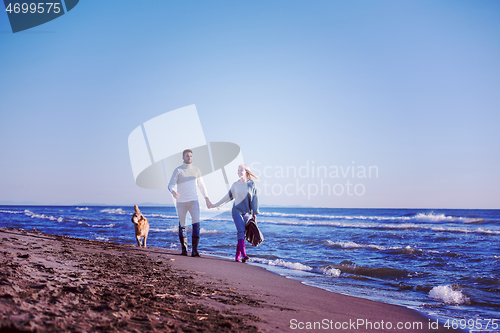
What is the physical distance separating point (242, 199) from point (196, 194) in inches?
39.6

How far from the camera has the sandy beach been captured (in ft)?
6.53

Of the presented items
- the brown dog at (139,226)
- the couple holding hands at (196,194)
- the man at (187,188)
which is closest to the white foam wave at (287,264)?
the couple holding hands at (196,194)

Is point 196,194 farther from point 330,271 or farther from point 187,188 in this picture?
point 330,271

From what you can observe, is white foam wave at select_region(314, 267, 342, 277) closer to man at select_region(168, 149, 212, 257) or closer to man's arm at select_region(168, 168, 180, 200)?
man at select_region(168, 149, 212, 257)

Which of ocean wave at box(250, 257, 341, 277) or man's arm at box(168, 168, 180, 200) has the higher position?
man's arm at box(168, 168, 180, 200)

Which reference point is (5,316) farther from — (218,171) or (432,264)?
(432,264)

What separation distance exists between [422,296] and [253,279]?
8.87ft

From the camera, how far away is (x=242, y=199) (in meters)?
6.88

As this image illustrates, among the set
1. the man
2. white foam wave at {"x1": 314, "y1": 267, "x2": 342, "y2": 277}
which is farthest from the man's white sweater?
white foam wave at {"x1": 314, "y1": 267, "x2": 342, "y2": 277}

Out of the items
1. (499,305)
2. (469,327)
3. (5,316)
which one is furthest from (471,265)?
(5,316)

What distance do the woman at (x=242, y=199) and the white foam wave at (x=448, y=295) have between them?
3506 mm

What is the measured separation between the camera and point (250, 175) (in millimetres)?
6973

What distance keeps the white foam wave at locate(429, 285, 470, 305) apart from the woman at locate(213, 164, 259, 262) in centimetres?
351

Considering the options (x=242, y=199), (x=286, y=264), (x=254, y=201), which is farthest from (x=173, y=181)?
(x=286, y=264)
